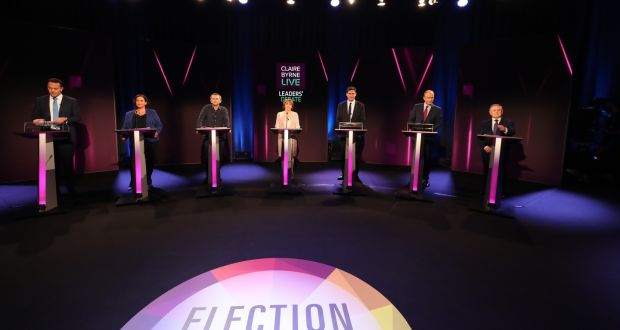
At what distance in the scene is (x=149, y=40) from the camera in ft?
25.8

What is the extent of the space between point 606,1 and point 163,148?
31.2 feet

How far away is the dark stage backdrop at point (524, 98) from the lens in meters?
6.44

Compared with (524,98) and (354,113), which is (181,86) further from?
(524,98)

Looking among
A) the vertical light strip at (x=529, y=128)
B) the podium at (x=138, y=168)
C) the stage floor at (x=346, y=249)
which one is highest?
the vertical light strip at (x=529, y=128)

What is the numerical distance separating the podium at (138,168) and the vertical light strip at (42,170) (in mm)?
812

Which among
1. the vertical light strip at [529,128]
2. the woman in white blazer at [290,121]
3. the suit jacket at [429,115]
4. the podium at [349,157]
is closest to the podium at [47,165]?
the woman in white blazer at [290,121]

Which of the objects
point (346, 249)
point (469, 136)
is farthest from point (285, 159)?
point (469, 136)

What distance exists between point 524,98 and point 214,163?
5.72 m

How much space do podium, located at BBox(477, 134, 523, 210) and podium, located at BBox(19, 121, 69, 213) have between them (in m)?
5.09

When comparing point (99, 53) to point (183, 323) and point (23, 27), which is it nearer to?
point (23, 27)

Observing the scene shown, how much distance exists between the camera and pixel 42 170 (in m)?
4.27

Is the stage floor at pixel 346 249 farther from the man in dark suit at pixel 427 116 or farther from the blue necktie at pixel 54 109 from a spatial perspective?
the blue necktie at pixel 54 109

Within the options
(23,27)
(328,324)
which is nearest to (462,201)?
(328,324)

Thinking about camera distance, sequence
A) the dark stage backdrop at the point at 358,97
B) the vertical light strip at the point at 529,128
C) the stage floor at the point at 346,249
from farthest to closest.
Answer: the dark stage backdrop at the point at 358,97, the vertical light strip at the point at 529,128, the stage floor at the point at 346,249
